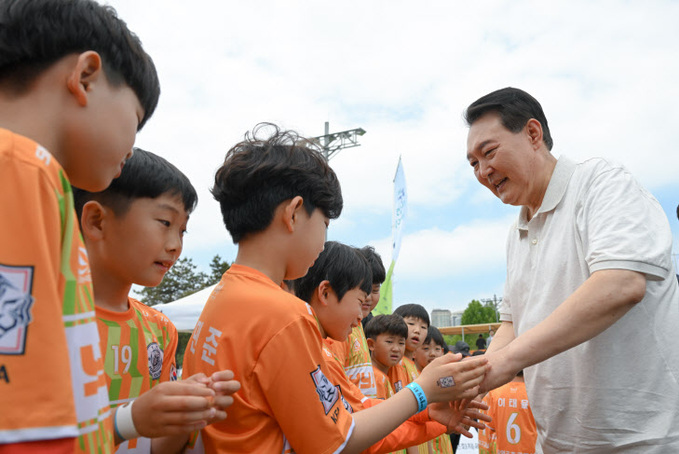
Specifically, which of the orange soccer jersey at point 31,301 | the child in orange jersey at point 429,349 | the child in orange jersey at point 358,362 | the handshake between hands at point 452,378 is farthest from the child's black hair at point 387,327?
the orange soccer jersey at point 31,301

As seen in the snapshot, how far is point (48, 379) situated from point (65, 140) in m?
0.50

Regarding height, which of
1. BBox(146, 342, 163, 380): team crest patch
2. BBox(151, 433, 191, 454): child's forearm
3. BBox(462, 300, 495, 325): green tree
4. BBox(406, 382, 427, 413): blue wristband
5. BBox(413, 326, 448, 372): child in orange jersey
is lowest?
BBox(462, 300, 495, 325): green tree

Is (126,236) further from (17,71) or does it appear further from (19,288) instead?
(19,288)

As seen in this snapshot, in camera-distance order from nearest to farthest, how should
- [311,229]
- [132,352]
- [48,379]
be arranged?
[48,379]
[311,229]
[132,352]

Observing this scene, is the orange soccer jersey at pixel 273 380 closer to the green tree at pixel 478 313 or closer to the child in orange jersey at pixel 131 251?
the child in orange jersey at pixel 131 251

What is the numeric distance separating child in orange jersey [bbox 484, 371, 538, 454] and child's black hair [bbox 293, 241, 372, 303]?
2.23 m

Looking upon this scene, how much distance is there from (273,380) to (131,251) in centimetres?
106

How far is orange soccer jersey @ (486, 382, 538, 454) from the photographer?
177 inches

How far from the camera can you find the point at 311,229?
208 centimetres

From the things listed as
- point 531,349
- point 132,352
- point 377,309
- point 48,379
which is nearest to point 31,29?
point 48,379

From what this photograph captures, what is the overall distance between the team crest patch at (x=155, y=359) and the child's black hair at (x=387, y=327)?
361 centimetres

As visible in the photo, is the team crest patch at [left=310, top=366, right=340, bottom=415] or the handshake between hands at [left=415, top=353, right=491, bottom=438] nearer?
the team crest patch at [left=310, top=366, right=340, bottom=415]

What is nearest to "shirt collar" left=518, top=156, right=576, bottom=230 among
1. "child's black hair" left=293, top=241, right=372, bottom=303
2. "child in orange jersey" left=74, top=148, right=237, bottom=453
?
"child's black hair" left=293, top=241, right=372, bottom=303

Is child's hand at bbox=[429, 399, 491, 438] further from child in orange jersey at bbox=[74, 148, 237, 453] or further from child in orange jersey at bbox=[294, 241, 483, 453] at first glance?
child in orange jersey at bbox=[74, 148, 237, 453]
